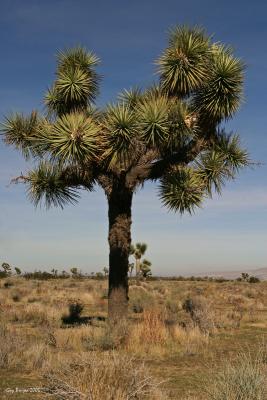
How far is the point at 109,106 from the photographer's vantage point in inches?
523

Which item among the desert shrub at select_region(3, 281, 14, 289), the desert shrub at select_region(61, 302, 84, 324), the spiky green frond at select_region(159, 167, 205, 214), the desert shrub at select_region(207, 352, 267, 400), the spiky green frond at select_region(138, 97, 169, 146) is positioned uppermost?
the spiky green frond at select_region(138, 97, 169, 146)

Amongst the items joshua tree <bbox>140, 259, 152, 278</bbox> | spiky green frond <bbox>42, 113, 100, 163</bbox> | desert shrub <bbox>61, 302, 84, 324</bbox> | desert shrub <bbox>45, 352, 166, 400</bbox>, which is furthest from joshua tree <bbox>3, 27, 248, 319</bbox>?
joshua tree <bbox>140, 259, 152, 278</bbox>

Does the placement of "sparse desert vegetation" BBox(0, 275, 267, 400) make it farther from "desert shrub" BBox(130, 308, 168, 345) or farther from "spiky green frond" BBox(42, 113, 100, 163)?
"spiky green frond" BBox(42, 113, 100, 163)

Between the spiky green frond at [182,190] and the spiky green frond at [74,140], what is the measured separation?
77.0 inches

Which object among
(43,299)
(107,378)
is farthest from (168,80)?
(43,299)

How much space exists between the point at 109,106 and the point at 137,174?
177 centimetres

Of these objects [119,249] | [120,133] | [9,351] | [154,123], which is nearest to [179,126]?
[154,123]

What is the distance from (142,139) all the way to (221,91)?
7.68ft

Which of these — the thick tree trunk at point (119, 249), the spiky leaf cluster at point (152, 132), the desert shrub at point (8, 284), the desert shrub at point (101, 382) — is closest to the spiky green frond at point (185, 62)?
the spiky leaf cluster at point (152, 132)

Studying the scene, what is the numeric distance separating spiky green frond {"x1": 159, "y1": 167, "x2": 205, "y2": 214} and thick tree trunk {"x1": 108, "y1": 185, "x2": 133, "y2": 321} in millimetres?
972

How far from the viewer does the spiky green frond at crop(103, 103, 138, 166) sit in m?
12.5

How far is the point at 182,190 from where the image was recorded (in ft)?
44.2

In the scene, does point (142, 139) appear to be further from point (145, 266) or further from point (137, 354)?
point (145, 266)

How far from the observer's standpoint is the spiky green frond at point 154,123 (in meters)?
12.6
